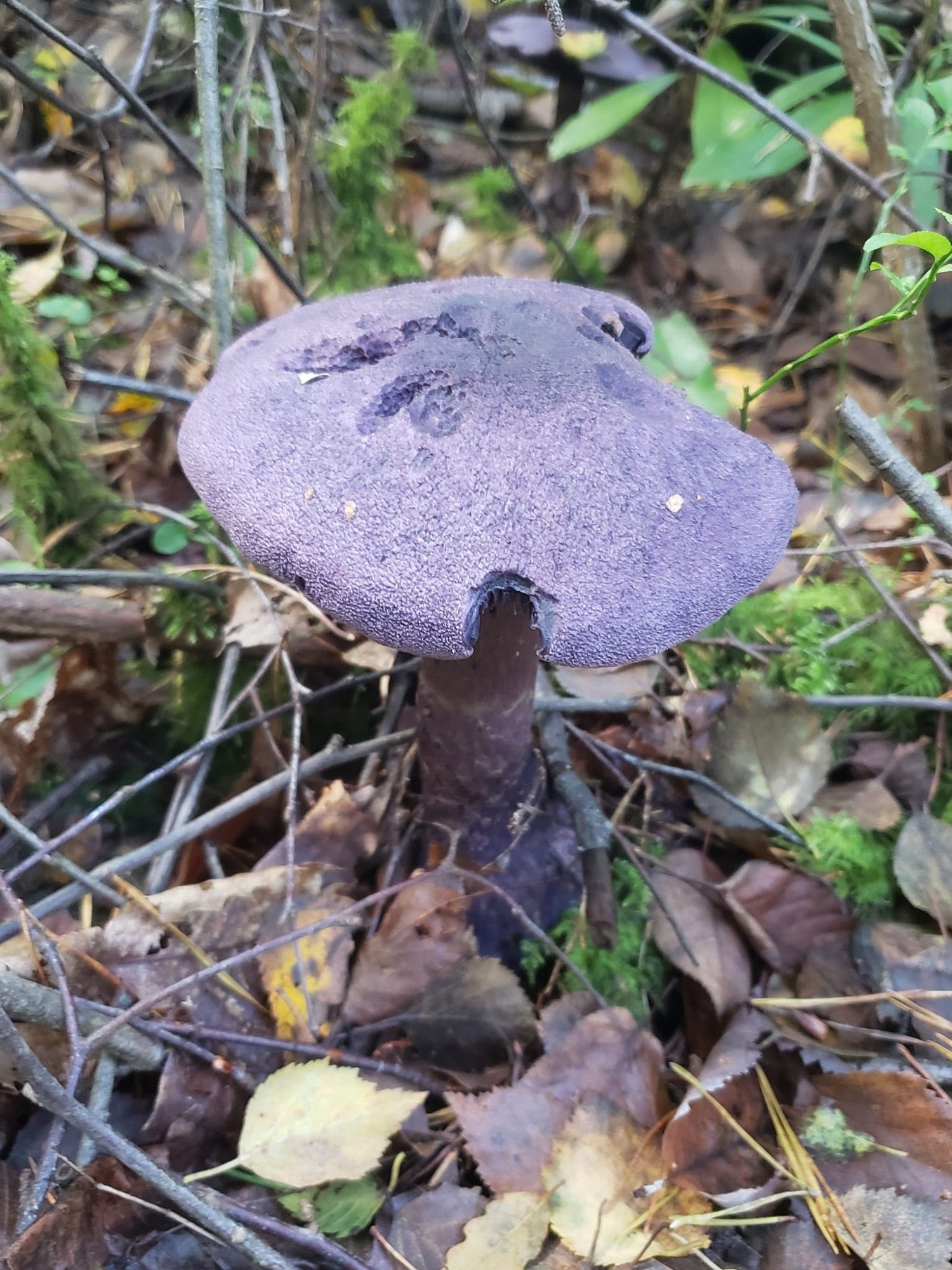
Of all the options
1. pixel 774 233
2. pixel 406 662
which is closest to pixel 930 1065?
pixel 406 662

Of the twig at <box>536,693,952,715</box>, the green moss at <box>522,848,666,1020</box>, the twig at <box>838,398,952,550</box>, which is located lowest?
the green moss at <box>522,848,666,1020</box>

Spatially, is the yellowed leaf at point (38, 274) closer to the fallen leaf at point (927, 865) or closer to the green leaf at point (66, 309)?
the green leaf at point (66, 309)

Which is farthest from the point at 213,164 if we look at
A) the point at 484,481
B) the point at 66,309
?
the point at 484,481

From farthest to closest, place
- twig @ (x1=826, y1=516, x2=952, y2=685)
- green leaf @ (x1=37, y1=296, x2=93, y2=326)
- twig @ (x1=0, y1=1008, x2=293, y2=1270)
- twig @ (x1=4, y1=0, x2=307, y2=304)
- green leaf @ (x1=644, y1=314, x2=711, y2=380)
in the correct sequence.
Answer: green leaf @ (x1=37, y1=296, x2=93, y2=326) < green leaf @ (x1=644, y1=314, x2=711, y2=380) < twig @ (x1=826, y1=516, x2=952, y2=685) < twig @ (x1=4, y1=0, x2=307, y2=304) < twig @ (x1=0, y1=1008, x2=293, y2=1270)

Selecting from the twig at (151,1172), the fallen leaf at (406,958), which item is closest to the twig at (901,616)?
the fallen leaf at (406,958)

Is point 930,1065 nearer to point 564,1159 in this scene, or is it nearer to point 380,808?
point 564,1159

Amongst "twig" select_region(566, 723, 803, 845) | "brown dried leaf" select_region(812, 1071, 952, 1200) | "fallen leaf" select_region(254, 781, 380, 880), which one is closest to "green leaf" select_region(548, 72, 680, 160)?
"twig" select_region(566, 723, 803, 845)

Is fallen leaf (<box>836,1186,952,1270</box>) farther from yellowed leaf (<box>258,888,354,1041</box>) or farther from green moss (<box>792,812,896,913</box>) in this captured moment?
yellowed leaf (<box>258,888,354,1041</box>)
